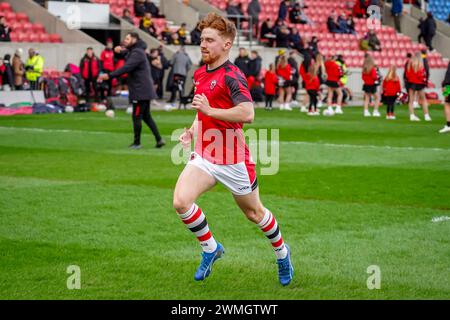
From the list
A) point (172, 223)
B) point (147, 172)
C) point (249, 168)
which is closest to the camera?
point (249, 168)

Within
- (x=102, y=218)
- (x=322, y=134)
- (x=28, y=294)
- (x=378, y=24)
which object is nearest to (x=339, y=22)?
(x=378, y=24)

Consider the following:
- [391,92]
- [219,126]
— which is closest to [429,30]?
[391,92]

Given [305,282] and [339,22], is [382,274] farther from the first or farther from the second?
[339,22]

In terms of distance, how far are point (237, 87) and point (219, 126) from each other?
38 cm

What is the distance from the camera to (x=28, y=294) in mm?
7406

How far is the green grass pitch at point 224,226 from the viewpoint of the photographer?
7828 millimetres

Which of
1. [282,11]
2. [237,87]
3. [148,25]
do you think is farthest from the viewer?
[282,11]

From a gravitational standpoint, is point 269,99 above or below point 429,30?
below

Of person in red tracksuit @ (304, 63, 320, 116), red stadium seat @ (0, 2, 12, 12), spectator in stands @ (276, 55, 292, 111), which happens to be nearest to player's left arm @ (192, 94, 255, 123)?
person in red tracksuit @ (304, 63, 320, 116)

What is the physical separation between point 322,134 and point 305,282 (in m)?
15.6

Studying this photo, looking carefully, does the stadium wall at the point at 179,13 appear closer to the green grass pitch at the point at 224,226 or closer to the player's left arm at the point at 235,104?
the green grass pitch at the point at 224,226

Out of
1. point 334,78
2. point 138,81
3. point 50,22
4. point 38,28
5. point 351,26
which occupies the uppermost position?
point 138,81

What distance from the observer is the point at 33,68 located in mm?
33375

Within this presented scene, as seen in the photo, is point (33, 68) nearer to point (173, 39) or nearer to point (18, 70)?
point (18, 70)
